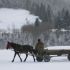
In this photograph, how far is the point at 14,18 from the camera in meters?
140

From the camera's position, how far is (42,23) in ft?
383

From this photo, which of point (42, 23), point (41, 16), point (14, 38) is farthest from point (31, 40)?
point (41, 16)

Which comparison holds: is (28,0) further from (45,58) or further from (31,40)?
(45,58)

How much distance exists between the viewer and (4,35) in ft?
332

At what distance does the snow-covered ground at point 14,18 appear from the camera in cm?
12274

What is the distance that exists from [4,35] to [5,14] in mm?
51582

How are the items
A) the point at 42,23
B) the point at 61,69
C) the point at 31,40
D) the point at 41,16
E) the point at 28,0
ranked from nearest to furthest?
the point at 61,69, the point at 31,40, the point at 42,23, the point at 41,16, the point at 28,0

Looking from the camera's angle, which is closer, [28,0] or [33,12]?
[33,12]

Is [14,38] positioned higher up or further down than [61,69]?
further down

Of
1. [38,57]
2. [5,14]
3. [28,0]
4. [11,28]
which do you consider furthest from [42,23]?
[38,57]

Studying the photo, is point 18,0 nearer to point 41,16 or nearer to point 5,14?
point 5,14

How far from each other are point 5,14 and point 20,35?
168 ft

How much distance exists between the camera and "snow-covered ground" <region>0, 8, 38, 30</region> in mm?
122744

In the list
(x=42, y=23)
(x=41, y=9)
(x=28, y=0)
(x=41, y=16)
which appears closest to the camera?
(x=42, y=23)
